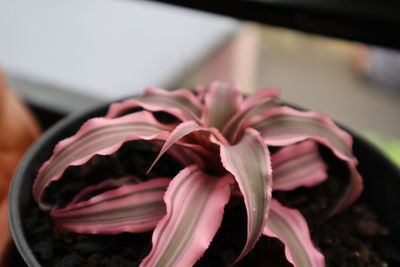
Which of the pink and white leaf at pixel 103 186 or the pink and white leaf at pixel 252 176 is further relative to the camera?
the pink and white leaf at pixel 103 186

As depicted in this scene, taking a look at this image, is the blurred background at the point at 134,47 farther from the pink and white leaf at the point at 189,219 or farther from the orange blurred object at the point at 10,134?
the pink and white leaf at the point at 189,219

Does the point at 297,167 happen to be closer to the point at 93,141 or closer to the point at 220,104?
the point at 220,104

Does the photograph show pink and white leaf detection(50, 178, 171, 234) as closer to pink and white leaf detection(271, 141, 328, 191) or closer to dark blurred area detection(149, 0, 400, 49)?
pink and white leaf detection(271, 141, 328, 191)

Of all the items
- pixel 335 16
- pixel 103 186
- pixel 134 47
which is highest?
pixel 335 16

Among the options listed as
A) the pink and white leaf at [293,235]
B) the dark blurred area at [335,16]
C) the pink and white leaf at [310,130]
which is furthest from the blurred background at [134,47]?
the pink and white leaf at [293,235]

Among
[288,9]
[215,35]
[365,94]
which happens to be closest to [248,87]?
[215,35]

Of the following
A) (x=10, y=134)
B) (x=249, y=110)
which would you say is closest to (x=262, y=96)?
(x=249, y=110)

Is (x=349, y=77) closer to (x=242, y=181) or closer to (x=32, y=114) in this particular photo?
(x=32, y=114)
